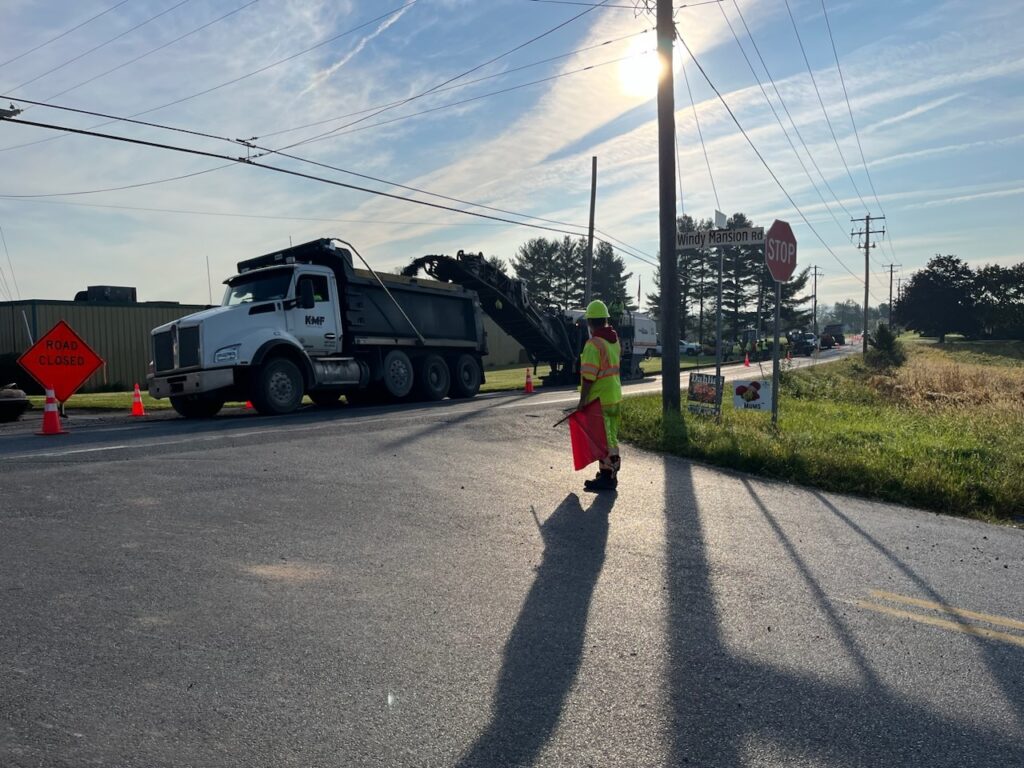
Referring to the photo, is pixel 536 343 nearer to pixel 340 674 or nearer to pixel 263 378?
pixel 263 378

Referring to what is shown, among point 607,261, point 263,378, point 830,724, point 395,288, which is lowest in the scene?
point 830,724

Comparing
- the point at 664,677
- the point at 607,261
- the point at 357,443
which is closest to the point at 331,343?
the point at 357,443

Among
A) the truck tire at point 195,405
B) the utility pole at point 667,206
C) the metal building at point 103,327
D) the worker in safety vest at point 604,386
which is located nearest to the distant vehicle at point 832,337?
the metal building at point 103,327

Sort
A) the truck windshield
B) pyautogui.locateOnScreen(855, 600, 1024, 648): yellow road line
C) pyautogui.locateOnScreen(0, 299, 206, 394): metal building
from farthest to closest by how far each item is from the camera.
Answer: pyautogui.locateOnScreen(0, 299, 206, 394): metal building, the truck windshield, pyautogui.locateOnScreen(855, 600, 1024, 648): yellow road line

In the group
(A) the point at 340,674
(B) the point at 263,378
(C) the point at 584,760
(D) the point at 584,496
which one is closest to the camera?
(C) the point at 584,760

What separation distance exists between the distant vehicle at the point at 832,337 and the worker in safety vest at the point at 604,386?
80.1 metres

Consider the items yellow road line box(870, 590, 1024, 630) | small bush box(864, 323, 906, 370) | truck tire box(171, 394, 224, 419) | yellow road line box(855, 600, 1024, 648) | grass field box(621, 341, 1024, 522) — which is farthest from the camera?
small bush box(864, 323, 906, 370)

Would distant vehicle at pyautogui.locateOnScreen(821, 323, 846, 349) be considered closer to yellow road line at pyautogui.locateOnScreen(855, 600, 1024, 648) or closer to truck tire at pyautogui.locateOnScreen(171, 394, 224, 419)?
truck tire at pyautogui.locateOnScreen(171, 394, 224, 419)

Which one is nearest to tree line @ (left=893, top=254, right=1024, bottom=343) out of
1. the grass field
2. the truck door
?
the grass field

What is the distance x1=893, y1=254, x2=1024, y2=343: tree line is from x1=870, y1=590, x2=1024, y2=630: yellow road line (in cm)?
9088

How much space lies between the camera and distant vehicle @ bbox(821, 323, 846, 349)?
82.2 meters

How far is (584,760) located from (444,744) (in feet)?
1.72

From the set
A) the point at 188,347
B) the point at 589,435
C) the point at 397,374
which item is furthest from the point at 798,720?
the point at 397,374

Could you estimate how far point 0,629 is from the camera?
12.4 ft
